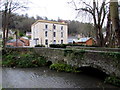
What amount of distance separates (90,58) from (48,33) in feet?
74.5

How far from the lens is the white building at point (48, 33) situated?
28.5 meters

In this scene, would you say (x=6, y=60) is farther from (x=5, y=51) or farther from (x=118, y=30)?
(x=118, y=30)

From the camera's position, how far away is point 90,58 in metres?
7.93

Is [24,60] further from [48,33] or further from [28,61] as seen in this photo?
[48,33]

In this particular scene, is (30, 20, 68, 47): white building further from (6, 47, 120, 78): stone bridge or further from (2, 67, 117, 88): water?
(2, 67, 117, 88): water

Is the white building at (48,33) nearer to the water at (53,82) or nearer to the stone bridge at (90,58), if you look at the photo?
the stone bridge at (90,58)

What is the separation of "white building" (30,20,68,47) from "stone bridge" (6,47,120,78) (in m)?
16.8

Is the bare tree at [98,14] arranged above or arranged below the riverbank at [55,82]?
above

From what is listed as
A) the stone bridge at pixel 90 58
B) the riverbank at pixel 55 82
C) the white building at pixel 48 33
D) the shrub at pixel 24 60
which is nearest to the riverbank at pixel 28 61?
the shrub at pixel 24 60

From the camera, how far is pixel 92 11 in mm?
12992

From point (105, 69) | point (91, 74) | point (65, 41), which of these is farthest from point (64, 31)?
point (105, 69)

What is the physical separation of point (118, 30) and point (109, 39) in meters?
10.3

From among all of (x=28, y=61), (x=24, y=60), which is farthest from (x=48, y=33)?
(x=28, y=61)

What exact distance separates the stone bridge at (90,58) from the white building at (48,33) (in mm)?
16768
